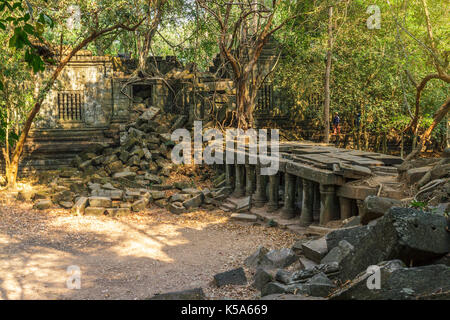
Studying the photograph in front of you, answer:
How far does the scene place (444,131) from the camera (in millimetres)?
15672

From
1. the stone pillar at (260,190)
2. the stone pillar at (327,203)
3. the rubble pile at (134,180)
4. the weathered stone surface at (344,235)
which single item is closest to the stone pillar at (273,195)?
the stone pillar at (260,190)

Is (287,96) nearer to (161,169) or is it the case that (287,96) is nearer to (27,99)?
(161,169)

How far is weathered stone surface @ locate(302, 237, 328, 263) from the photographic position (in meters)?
5.51

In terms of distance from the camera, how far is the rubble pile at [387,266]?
3236 mm

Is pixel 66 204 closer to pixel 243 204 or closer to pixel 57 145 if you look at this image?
pixel 243 204

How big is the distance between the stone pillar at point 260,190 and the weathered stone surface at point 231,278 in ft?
13.8

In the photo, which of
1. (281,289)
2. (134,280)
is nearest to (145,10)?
(134,280)

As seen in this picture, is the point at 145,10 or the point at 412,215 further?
the point at 145,10

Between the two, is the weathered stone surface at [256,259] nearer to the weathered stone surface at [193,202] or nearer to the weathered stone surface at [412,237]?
the weathered stone surface at [412,237]

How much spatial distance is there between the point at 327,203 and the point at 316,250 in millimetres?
1945

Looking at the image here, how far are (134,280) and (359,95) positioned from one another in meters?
11.3

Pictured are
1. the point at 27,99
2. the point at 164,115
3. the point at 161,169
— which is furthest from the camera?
the point at 164,115
